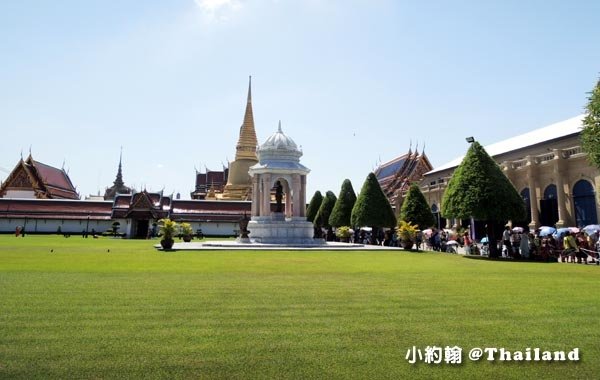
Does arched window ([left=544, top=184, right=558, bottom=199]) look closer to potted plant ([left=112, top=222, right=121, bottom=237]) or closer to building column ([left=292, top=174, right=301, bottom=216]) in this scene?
building column ([left=292, top=174, right=301, bottom=216])

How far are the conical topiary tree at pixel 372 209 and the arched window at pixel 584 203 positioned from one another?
1552 cm

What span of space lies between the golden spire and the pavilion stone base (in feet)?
169

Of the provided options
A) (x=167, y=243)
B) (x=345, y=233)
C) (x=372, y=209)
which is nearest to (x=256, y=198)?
(x=372, y=209)

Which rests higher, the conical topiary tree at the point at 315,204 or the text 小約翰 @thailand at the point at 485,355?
the conical topiary tree at the point at 315,204

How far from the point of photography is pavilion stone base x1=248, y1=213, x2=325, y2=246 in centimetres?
3300

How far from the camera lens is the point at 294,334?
243 inches

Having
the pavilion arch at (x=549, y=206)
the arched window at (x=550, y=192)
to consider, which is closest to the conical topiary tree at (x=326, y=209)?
the pavilion arch at (x=549, y=206)

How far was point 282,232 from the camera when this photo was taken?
3372cm

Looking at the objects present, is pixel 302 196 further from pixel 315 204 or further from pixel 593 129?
pixel 315 204

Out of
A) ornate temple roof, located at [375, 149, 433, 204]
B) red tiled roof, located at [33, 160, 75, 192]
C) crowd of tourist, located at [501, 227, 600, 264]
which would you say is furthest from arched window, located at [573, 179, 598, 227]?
red tiled roof, located at [33, 160, 75, 192]

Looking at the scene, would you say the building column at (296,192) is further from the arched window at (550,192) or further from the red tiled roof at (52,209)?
the red tiled roof at (52,209)

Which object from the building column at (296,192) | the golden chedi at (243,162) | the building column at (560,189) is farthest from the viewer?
the golden chedi at (243,162)

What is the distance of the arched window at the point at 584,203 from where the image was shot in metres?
34.1

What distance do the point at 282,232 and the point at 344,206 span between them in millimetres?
15777
